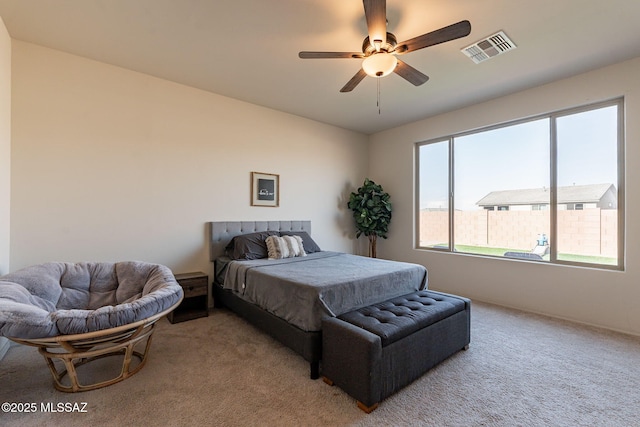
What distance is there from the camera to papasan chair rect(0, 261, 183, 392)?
1.65 metres

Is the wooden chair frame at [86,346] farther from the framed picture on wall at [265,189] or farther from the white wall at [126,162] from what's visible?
the framed picture on wall at [265,189]

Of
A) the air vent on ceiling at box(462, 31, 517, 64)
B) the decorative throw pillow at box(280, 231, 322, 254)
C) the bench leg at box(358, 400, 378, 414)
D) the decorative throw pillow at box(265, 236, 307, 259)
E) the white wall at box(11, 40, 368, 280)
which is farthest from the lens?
the decorative throw pillow at box(280, 231, 322, 254)

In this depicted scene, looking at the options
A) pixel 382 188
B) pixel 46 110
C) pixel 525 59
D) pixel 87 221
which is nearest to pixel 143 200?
pixel 87 221

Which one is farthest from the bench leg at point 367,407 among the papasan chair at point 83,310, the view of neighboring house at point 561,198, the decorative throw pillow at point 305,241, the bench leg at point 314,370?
the view of neighboring house at point 561,198

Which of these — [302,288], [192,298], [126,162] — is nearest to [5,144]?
[126,162]

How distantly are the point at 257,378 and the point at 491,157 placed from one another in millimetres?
4144

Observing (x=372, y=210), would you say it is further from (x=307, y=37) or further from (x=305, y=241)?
(x=307, y=37)

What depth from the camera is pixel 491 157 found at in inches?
159

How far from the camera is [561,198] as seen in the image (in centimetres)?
338

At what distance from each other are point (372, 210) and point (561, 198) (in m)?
2.59

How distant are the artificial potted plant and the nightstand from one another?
283 cm

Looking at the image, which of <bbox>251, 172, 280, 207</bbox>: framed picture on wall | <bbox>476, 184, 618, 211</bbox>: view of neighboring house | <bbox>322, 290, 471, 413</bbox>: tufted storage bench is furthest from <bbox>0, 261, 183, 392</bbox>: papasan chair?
<bbox>476, 184, 618, 211</bbox>: view of neighboring house

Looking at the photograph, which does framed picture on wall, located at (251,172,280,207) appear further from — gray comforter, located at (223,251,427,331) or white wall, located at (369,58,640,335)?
white wall, located at (369,58,640,335)

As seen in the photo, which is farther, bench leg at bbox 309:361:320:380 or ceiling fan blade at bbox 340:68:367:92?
ceiling fan blade at bbox 340:68:367:92
